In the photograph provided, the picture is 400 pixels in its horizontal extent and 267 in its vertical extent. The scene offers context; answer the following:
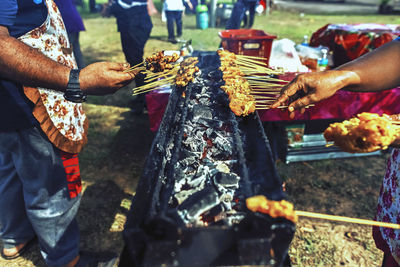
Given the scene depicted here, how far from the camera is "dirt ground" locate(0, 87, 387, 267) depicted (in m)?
3.38

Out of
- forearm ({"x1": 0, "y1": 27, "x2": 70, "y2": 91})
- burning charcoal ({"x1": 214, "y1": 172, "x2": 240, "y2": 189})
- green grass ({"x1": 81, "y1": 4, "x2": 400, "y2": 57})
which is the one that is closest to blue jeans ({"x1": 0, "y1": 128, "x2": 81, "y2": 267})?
forearm ({"x1": 0, "y1": 27, "x2": 70, "y2": 91})

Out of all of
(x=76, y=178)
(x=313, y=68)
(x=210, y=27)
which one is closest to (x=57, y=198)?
(x=76, y=178)

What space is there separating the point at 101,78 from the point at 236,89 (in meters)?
1.45

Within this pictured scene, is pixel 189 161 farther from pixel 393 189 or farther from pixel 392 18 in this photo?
pixel 392 18

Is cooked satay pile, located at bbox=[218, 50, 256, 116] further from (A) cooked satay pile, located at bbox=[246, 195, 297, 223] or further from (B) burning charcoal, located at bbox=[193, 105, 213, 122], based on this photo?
(A) cooked satay pile, located at bbox=[246, 195, 297, 223]

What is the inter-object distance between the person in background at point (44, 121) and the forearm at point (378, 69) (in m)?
1.87

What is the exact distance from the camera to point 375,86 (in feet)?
6.62

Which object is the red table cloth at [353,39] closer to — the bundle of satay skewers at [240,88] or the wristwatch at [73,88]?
the bundle of satay skewers at [240,88]

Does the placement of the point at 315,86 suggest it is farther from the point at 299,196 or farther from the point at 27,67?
the point at 299,196

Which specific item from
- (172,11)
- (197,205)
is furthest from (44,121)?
(172,11)

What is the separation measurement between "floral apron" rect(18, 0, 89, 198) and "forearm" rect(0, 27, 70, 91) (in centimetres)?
28

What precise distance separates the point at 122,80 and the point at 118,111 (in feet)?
16.2

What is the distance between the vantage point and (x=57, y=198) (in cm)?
269

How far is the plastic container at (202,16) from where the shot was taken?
13.3 m
